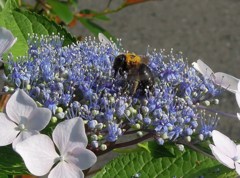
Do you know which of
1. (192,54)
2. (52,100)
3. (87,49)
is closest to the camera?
(52,100)

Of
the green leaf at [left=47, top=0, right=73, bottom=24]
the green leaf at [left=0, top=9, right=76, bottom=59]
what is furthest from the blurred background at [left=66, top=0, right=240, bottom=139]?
the green leaf at [left=0, top=9, right=76, bottom=59]

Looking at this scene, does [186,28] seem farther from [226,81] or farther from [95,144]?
[95,144]

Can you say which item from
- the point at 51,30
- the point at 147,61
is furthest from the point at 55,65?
the point at 51,30

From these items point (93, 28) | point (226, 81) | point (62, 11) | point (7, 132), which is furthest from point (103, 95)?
point (93, 28)

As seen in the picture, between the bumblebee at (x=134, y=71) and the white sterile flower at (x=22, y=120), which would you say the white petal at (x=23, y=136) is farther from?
the bumblebee at (x=134, y=71)

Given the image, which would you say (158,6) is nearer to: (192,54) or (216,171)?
(192,54)

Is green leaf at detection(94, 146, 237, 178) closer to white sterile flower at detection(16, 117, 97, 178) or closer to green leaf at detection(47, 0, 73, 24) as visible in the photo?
white sterile flower at detection(16, 117, 97, 178)

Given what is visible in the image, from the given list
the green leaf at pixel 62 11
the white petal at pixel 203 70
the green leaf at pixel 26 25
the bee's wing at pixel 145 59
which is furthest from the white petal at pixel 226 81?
the green leaf at pixel 62 11
